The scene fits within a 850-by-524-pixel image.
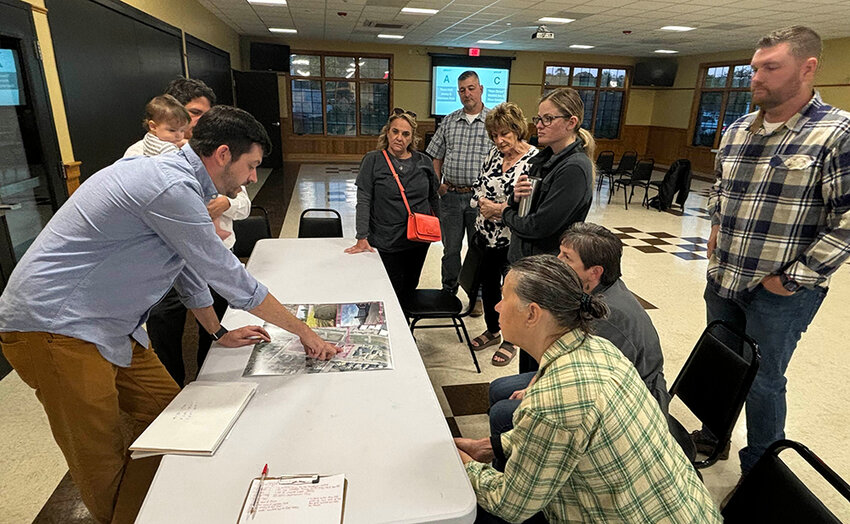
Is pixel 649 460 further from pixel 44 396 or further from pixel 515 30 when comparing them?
pixel 515 30

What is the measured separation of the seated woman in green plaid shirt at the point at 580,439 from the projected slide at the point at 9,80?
3.16 m

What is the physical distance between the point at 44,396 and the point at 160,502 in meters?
0.62

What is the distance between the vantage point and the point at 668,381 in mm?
→ 2643

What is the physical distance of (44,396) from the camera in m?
1.27

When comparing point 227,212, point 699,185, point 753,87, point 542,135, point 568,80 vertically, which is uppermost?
point 568,80

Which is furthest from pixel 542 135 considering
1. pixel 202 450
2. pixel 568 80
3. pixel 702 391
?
pixel 568 80

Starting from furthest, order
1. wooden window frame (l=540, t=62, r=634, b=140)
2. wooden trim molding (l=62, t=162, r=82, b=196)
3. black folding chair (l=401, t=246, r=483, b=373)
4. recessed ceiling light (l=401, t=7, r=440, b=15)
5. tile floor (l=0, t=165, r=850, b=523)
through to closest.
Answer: wooden window frame (l=540, t=62, r=634, b=140) → recessed ceiling light (l=401, t=7, r=440, b=15) → wooden trim molding (l=62, t=162, r=82, b=196) → black folding chair (l=401, t=246, r=483, b=373) → tile floor (l=0, t=165, r=850, b=523)

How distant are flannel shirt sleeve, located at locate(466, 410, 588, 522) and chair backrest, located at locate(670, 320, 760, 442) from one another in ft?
2.60

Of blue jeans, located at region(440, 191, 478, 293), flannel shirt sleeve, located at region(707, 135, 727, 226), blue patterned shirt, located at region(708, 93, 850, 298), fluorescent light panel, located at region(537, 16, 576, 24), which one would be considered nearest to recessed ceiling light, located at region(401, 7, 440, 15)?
fluorescent light panel, located at region(537, 16, 576, 24)

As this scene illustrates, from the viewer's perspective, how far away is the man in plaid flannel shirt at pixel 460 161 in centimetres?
328

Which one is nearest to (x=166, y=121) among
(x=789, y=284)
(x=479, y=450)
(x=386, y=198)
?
(x=386, y=198)

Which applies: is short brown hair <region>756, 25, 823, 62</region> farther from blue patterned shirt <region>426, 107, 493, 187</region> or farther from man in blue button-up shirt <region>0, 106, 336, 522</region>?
blue patterned shirt <region>426, 107, 493, 187</region>

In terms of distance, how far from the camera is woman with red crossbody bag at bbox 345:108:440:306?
8.57ft

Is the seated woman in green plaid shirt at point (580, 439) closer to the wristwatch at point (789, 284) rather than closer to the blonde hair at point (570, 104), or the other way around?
the wristwatch at point (789, 284)
